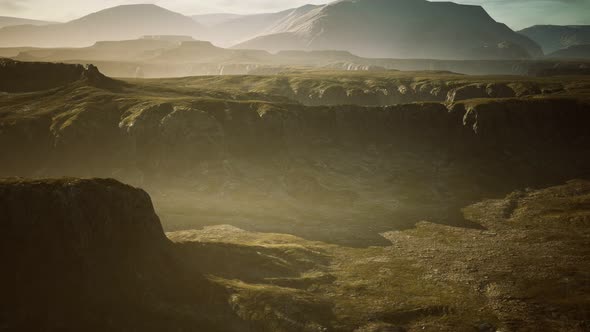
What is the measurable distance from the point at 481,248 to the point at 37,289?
80113 millimetres

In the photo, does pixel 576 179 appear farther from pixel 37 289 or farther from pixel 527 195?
pixel 37 289

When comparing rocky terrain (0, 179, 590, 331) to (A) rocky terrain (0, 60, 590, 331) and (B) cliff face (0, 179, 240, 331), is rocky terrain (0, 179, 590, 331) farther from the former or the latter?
(A) rocky terrain (0, 60, 590, 331)

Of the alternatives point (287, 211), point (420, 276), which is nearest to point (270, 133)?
point (287, 211)

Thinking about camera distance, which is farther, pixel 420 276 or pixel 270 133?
pixel 270 133

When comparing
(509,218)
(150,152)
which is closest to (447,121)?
(509,218)

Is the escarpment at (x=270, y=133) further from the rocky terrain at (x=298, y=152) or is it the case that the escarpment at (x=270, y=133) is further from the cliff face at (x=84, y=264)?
the cliff face at (x=84, y=264)

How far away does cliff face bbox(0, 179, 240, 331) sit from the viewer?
169ft

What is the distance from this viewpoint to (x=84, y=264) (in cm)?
5550

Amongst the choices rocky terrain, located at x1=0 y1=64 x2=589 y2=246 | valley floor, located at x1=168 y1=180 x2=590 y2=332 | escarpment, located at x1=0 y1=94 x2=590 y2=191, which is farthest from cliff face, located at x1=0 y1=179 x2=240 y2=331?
escarpment, located at x1=0 y1=94 x2=590 y2=191

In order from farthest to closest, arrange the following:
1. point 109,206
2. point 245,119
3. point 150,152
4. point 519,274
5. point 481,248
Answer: point 245,119 < point 150,152 < point 481,248 < point 519,274 < point 109,206

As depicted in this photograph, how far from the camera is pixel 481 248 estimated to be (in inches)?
3364

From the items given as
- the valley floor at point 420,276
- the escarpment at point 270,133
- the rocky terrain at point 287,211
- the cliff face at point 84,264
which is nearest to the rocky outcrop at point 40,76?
the rocky terrain at point 287,211

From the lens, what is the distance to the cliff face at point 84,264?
169 feet

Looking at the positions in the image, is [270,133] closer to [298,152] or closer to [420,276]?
[298,152]
